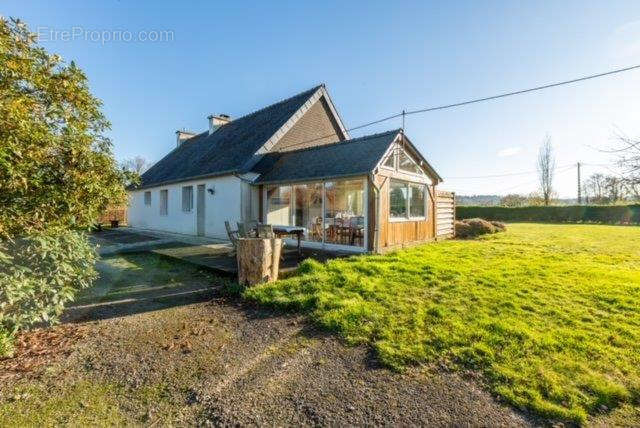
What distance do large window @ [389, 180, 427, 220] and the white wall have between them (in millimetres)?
6096

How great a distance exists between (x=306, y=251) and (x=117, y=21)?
8.65 metres

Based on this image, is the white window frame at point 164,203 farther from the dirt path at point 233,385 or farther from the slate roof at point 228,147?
the dirt path at point 233,385

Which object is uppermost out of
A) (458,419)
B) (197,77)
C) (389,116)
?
(197,77)

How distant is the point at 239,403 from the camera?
9.21 ft

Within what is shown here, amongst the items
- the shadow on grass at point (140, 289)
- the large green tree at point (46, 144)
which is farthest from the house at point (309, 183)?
the large green tree at point (46, 144)

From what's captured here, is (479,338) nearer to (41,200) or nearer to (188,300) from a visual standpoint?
(188,300)

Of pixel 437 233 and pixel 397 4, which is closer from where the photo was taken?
pixel 397 4

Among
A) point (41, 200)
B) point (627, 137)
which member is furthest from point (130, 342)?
point (627, 137)

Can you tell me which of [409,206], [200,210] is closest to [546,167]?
[409,206]

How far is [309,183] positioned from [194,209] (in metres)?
7.29

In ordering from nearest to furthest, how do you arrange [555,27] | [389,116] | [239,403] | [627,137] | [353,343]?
[239,403]
[353,343]
[627,137]
[555,27]
[389,116]

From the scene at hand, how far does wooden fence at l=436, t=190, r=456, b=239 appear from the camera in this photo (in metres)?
13.7

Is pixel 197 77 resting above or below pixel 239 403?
above

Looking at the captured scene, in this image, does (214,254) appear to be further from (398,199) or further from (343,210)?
(398,199)
